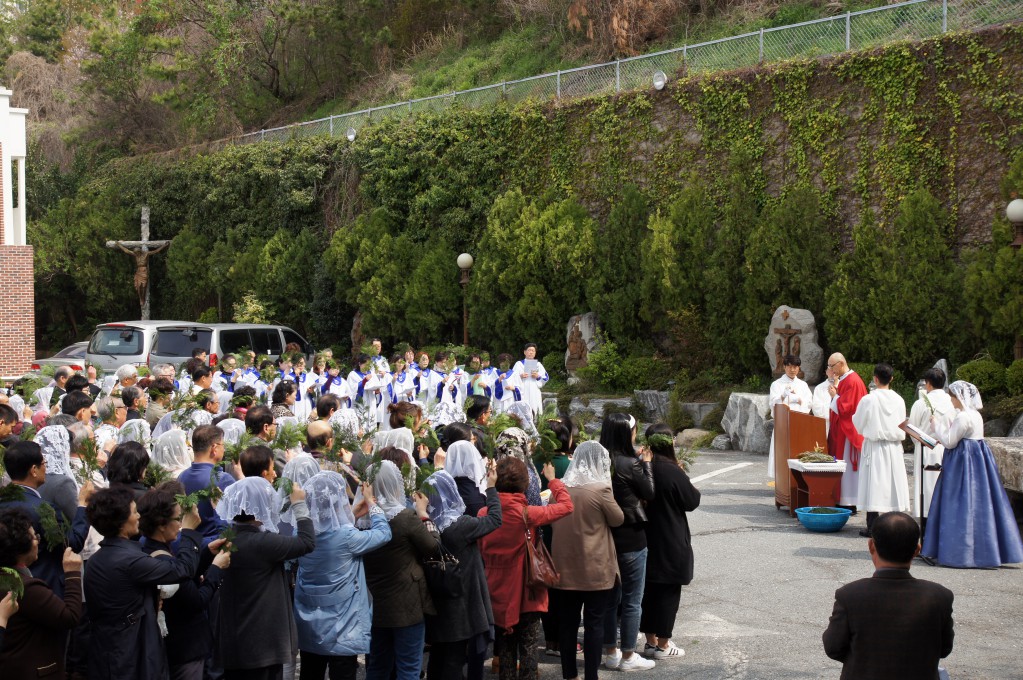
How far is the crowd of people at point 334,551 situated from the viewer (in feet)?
16.2

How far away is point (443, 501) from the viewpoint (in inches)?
233

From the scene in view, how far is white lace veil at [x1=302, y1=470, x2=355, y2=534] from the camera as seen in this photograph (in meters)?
5.47

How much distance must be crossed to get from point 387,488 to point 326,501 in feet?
1.14

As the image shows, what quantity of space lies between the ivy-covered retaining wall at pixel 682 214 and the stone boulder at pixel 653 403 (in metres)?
1.17

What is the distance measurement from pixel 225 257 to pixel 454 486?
25.7 meters

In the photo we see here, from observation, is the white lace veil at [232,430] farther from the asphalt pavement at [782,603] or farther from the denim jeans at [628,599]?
the denim jeans at [628,599]

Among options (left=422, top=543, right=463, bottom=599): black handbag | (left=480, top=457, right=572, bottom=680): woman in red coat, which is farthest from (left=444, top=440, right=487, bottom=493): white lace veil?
(left=422, top=543, right=463, bottom=599): black handbag

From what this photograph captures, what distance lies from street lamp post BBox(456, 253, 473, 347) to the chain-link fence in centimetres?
377

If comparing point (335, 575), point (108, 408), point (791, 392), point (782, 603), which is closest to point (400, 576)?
point (335, 575)

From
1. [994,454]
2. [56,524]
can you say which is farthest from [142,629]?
[994,454]

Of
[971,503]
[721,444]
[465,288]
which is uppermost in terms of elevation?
[465,288]

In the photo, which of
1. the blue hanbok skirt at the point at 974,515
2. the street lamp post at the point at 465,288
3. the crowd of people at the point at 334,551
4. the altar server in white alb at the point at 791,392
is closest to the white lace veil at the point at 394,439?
the crowd of people at the point at 334,551

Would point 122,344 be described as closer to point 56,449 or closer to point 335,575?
point 56,449

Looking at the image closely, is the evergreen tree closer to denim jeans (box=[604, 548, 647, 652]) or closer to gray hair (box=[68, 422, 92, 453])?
denim jeans (box=[604, 548, 647, 652])
